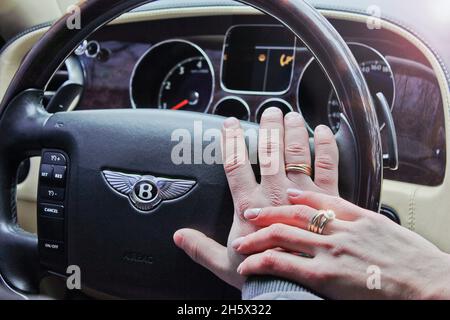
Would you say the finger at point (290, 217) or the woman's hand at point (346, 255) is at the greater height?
the finger at point (290, 217)

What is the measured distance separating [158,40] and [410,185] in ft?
2.56

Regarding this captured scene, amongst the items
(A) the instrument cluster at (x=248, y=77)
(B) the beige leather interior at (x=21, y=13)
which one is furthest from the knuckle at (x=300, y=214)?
(B) the beige leather interior at (x=21, y=13)

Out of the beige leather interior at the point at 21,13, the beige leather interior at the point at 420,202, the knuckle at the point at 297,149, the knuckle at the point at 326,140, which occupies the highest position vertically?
the beige leather interior at the point at 21,13

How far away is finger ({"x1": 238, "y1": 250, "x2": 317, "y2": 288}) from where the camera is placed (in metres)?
0.63

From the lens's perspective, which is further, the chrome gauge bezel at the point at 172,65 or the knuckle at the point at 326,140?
the chrome gauge bezel at the point at 172,65

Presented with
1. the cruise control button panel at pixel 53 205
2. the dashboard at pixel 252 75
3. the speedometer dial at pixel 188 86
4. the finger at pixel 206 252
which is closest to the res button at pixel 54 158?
the cruise control button panel at pixel 53 205

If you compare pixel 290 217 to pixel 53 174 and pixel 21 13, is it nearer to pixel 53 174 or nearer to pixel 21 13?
pixel 53 174

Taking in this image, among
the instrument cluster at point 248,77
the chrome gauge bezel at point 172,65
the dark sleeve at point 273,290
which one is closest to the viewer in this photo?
the dark sleeve at point 273,290

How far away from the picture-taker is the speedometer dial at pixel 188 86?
59.1 inches

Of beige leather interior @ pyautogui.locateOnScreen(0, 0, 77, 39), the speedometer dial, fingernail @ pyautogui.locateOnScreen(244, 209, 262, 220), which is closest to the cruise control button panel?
fingernail @ pyautogui.locateOnScreen(244, 209, 262, 220)

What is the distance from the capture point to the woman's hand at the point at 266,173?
0.68 m

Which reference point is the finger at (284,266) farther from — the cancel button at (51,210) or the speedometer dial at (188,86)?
the speedometer dial at (188,86)

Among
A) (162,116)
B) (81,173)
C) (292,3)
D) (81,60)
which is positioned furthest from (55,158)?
(81,60)

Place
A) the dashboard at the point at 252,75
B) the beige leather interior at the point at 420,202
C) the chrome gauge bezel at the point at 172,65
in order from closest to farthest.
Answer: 1. the beige leather interior at the point at 420,202
2. the dashboard at the point at 252,75
3. the chrome gauge bezel at the point at 172,65
